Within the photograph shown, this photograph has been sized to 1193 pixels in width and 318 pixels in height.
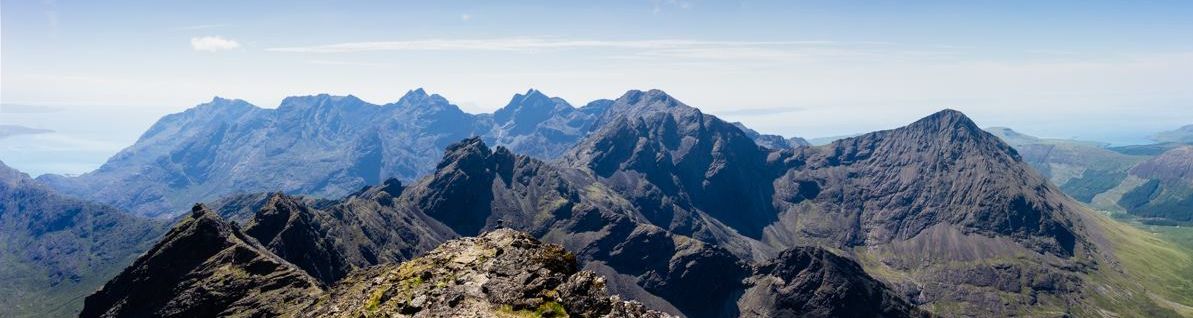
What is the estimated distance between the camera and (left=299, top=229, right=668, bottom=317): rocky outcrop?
38094 millimetres

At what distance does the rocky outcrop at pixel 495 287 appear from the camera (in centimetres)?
3809

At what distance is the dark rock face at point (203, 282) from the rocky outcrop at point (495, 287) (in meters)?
65.8

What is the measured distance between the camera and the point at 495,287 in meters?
40.9

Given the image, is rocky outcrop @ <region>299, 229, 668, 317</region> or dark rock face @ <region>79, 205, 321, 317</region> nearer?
rocky outcrop @ <region>299, 229, 668, 317</region>

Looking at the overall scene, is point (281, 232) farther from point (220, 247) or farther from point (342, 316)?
point (342, 316)

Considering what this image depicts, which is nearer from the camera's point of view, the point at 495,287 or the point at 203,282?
the point at 495,287

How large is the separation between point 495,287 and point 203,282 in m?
103

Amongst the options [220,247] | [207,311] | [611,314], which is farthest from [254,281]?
[611,314]

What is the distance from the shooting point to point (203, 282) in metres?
119

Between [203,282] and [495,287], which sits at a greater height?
[495,287]

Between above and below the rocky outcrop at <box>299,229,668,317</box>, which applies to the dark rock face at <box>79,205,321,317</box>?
below

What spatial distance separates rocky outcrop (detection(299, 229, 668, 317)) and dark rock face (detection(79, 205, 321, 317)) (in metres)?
65.8

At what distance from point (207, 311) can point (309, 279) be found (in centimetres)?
1672

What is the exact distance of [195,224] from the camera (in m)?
135
